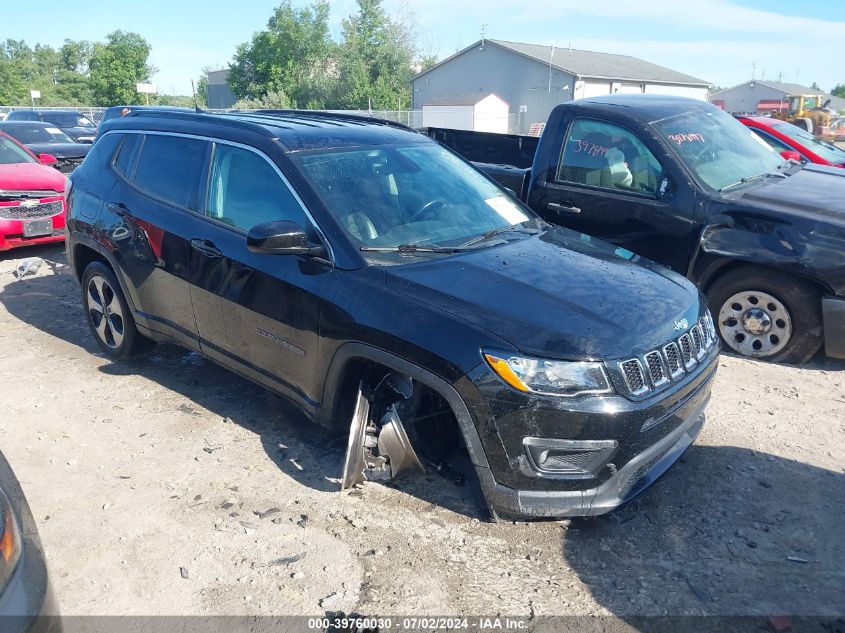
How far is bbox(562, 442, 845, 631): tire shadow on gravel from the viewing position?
2.93 m

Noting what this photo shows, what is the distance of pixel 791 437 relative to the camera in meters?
4.32

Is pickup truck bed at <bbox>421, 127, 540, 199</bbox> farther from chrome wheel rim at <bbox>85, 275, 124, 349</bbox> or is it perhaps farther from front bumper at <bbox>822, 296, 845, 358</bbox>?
chrome wheel rim at <bbox>85, 275, 124, 349</bbox>

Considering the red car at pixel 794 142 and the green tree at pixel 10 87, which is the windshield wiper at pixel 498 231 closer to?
the red car at pixel 794 142

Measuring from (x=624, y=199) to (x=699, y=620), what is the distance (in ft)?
11.9

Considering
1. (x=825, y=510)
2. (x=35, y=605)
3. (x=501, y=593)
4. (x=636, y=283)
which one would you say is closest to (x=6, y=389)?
(x=35, y=605)

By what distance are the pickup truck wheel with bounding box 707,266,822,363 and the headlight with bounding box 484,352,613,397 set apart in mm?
2826

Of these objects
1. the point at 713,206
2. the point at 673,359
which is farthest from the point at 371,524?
the point at 713,206

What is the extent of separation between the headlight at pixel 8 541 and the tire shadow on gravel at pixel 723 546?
2198mm

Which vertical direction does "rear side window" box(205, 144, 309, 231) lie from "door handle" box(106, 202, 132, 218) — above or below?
above

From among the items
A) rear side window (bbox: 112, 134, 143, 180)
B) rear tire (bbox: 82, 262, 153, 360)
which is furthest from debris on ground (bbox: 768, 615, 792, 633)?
rear side window (bbox: 112, 134, 143, 180)

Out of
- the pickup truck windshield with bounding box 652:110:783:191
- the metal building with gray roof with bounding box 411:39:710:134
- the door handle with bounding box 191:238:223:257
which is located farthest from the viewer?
the metal building with gray roof with bounding box 411:39:710:134

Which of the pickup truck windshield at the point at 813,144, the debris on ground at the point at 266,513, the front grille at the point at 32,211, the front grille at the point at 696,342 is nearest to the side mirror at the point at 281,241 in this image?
the debris on ground at the point at 266,513

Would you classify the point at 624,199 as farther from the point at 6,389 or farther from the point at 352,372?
the point at 6,389

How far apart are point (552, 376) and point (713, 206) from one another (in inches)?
120
